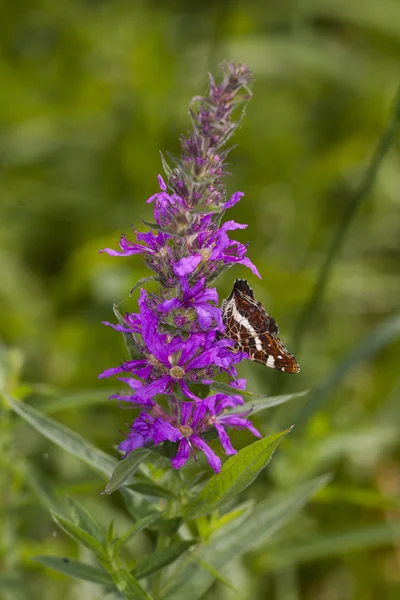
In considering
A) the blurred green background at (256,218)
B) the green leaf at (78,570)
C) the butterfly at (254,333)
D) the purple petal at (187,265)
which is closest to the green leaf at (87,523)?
the green leaf at (78,570)

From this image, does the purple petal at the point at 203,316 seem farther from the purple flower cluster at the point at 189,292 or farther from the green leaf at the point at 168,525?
the green leaf at the point at 168,525

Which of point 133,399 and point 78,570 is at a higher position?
point 133,399

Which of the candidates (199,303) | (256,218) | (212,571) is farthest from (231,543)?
(256,218)

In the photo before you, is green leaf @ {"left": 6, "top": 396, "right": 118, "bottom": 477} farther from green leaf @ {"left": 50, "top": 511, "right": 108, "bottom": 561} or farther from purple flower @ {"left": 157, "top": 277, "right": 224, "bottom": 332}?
purple flower @ {"left": 157, "top": 277, "right": 224, "bottom": 332}

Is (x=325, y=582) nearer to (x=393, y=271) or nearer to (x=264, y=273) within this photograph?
(x=264, y=273)

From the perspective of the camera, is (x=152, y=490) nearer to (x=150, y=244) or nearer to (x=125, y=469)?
(x=125, y=469)

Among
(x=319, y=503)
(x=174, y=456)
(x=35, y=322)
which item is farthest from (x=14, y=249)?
(x=174, y=456)
